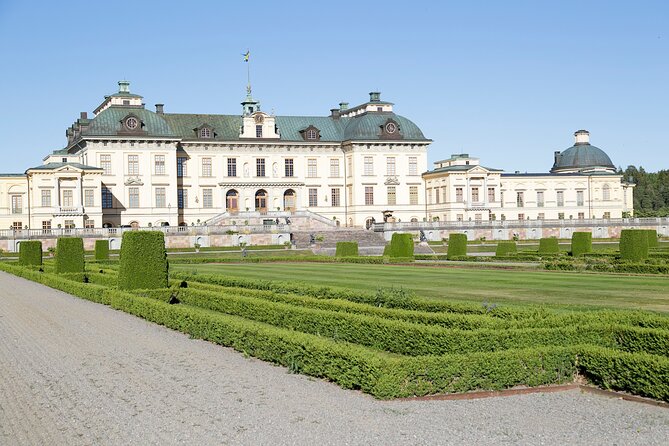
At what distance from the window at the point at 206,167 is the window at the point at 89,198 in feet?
32.6

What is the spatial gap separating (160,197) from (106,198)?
4246 mm

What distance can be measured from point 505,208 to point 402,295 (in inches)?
2461

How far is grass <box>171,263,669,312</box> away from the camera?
18109 millimetres

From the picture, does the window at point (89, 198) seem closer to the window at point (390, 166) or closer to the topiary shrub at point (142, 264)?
the window at point (390, 166)

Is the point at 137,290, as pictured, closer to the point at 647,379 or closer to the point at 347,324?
the point at 347,324

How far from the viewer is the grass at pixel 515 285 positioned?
1811 centimetres

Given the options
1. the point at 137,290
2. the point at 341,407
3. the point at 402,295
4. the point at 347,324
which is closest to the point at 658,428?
the point at 341,407

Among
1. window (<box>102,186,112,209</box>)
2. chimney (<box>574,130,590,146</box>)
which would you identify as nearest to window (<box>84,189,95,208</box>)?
window (<box>102,186,112,209</box>)

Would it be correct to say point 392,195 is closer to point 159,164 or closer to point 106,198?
point 159,164

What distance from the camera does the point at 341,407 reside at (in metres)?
9.81

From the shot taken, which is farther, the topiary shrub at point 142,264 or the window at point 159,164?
the window at point 159,164

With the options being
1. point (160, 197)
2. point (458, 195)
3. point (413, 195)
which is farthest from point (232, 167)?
point (458, 195)

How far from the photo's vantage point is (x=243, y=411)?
970cm

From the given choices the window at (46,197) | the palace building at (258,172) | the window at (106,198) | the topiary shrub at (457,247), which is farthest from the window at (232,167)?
the topiary shrub at (457,247)
